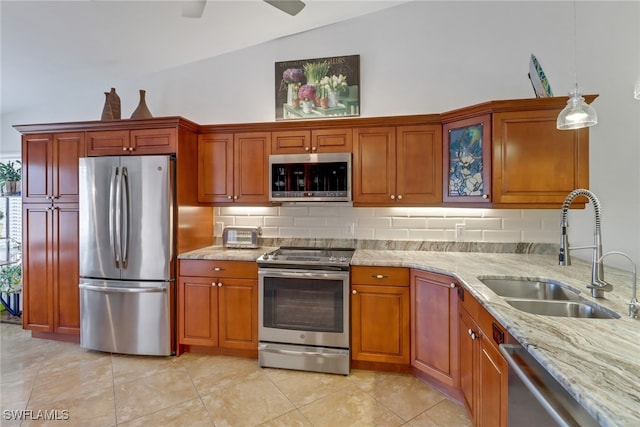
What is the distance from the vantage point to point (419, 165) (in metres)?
2.64

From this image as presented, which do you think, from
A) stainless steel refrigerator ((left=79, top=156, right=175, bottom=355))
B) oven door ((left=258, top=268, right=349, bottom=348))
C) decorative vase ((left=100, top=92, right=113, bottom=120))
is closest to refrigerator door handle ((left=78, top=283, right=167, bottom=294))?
stainless steel refrigerator ((left=79, top=156, right=175, bottom=355))

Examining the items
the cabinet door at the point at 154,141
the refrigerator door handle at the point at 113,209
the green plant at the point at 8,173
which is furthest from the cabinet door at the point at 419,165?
the green plant at the point at 8,173

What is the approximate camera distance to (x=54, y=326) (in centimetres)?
295

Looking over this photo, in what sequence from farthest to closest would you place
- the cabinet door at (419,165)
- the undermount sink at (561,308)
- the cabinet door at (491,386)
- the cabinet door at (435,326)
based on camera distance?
the cabinet door at (419,165)
the cabinet door at (435,326)
the undermount sink at (561,308)
the cabinet door at (491,386)

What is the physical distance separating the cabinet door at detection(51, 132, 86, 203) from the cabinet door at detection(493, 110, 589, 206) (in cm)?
374

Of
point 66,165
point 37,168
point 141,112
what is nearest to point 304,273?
point 141,112

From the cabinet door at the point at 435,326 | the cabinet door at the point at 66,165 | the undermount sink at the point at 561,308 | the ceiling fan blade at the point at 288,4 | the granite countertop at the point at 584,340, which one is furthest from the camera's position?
the cabinet door at the point at 66,165

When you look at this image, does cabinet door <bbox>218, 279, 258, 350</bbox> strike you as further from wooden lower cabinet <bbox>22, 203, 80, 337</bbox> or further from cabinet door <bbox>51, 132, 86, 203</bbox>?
cabinet door <bbox>51, 132, 86, 203</bbox>

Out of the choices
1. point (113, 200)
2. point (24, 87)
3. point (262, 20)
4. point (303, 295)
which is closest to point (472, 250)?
point (303, 295)

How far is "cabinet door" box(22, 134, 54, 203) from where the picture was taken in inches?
115

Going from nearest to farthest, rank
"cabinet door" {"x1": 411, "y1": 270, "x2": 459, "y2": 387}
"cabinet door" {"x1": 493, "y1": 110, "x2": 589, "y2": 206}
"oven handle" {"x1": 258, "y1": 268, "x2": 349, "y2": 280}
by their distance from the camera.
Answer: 1. "cabinet door" {"x1": 411, "y1": 270, "x2": 459, "y2": 387}
2. "cabinet door" {"x1": 493, "y1": 110, "x2": 589, "y2": 206}
3. "oven handle" {"x1": 258, "y1": 268, "x2": 349, "y2": 280}

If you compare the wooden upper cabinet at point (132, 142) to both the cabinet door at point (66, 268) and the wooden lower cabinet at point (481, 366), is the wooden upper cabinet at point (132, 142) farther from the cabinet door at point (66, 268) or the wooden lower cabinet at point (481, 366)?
the wooden lower cabinet at point (481, 366)

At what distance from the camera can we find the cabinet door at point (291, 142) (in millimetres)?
2801

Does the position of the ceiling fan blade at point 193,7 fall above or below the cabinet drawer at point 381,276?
above
